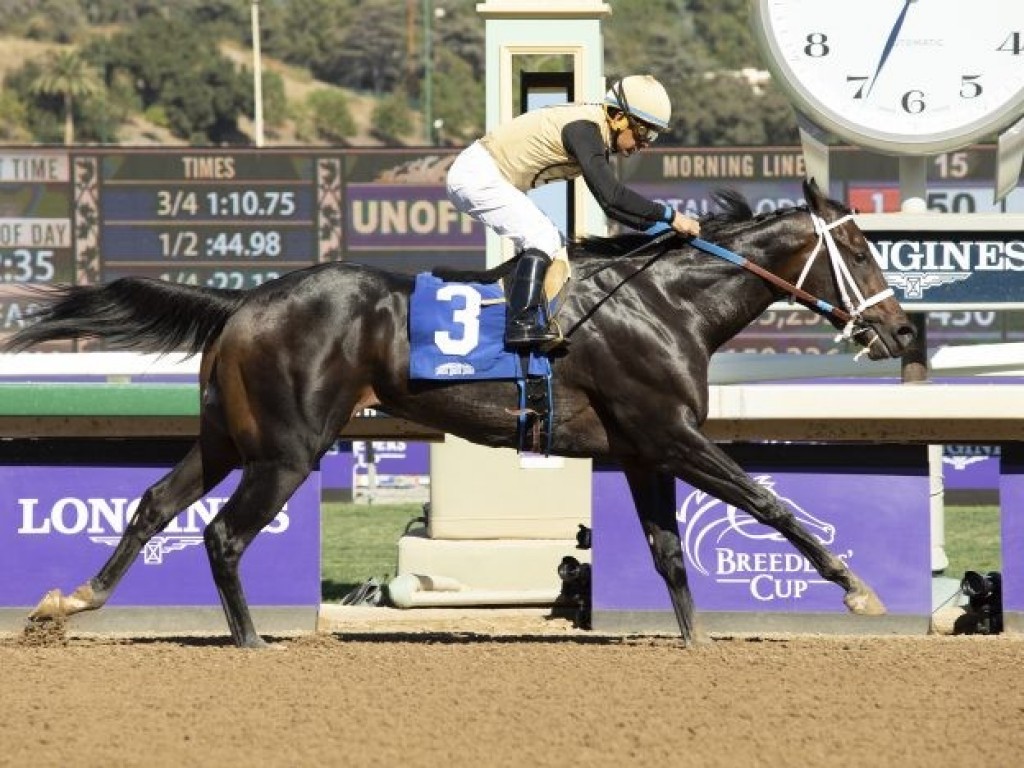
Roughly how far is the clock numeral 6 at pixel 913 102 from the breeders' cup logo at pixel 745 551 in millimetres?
2078

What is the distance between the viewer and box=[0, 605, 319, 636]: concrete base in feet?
30.9

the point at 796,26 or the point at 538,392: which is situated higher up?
the point at 796,26

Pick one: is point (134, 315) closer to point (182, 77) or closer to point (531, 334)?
point (531, 334)

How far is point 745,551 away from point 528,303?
2325 mm

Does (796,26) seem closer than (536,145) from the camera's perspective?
No

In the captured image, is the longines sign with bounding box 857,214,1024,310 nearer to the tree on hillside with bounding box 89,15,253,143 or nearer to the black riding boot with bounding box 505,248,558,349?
the black riding boot with bounding box 505,248,558,349

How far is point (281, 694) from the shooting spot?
6.85m

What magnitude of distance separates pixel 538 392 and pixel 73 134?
197 ft

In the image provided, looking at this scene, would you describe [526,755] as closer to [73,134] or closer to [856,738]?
[856,738]

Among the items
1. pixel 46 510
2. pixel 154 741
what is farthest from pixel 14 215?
pixel 154 741

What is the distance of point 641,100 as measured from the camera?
310 inches

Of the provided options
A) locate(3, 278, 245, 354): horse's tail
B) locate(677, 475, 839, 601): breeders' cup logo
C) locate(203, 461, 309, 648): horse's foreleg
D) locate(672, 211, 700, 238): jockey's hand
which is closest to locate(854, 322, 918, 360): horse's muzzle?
locate(672, 211, 700, 238): jockey's hand

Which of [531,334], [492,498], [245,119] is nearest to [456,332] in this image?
[531,334]

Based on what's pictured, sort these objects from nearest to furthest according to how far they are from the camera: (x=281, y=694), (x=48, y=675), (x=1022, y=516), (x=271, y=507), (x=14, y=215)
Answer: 1. (x=281, y=694)
2. (x=48, y=675)
3. (x=271, y=507)
4. (x=1022, y=516)
5. (x=14, y=215)
